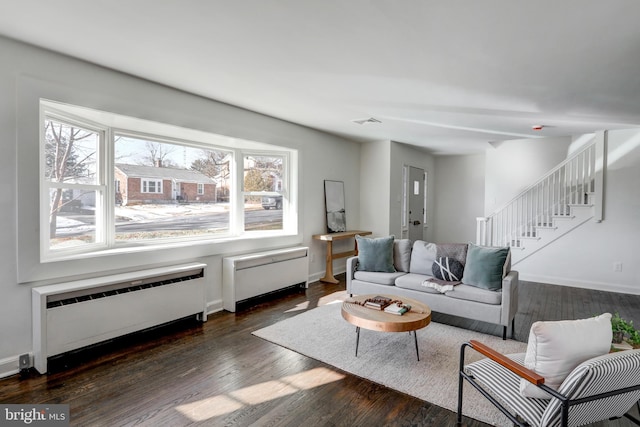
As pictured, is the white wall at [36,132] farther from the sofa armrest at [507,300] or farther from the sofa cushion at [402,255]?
the sofa armrest at [507,300]

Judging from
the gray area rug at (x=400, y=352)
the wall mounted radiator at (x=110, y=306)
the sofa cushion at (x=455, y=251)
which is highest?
the sofa cushion at (x=455, y=251)

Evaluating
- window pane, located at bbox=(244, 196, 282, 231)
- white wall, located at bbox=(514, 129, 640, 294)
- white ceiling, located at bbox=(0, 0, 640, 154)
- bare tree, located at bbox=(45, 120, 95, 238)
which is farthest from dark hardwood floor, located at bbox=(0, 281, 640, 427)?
white wall, located at bbox=(514, 129, 640, 294)

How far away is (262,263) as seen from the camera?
4.51m

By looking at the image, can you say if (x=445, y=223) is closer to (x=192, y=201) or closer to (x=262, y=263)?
(x=262, y=263)

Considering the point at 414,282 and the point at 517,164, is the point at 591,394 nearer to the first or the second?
the point at 414,282

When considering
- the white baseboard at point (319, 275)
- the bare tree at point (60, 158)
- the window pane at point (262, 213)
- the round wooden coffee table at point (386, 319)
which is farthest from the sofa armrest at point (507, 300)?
the bare tree at point (60, 158)

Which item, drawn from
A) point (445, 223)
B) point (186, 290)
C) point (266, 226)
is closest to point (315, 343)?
point (186, 290)

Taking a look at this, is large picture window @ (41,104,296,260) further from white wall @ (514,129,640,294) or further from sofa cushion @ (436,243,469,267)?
white wall @ (514,129,640,294)

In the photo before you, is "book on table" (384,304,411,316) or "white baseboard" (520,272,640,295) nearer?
"book on table" (384,304,411,316)

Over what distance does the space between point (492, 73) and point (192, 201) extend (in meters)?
3.61

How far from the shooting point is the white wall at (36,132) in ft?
8.37

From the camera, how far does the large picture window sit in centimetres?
307

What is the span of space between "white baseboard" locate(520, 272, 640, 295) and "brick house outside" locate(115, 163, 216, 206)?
5.42 metres

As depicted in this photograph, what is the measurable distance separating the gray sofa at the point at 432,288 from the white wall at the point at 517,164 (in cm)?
319
